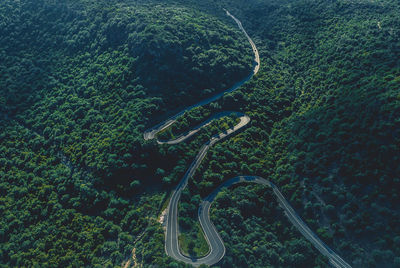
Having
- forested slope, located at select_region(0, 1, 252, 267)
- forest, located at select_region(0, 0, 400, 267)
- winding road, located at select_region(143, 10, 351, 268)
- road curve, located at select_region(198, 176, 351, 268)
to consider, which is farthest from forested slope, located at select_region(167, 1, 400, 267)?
forested slope, located at select_region(0, 1, 252, 267)

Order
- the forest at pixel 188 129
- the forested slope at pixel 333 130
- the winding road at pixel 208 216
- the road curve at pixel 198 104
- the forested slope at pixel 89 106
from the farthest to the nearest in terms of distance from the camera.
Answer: the road curve at pixel 198 104, the forested slope at pixel 89 106, the forest at pixel 188 129, the forested slope at pixel 333 130, the winding road at pixel 208 216

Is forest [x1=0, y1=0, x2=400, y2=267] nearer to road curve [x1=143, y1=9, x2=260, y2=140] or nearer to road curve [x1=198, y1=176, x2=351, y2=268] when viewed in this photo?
road curve [x1=198, y1=176, x2=351, y2=268]

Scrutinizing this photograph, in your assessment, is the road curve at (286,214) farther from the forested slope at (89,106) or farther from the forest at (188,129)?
the forested slope at (89,106)

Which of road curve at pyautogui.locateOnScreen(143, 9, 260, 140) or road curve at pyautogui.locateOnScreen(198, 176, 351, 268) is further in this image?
road curve at pyautogui.locateOnScreen(143, 9, 260, 140)

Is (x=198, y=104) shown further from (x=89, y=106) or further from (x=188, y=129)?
(x=89, y=106)

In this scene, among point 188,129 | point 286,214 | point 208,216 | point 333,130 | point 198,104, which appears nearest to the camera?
point 208,216

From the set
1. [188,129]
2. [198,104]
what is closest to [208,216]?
[188,129]

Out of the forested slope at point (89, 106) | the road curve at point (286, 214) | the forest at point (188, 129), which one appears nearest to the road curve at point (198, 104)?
the forest at point (188, 129)

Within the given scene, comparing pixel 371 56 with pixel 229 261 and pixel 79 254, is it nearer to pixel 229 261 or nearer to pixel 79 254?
pixel 229 261
